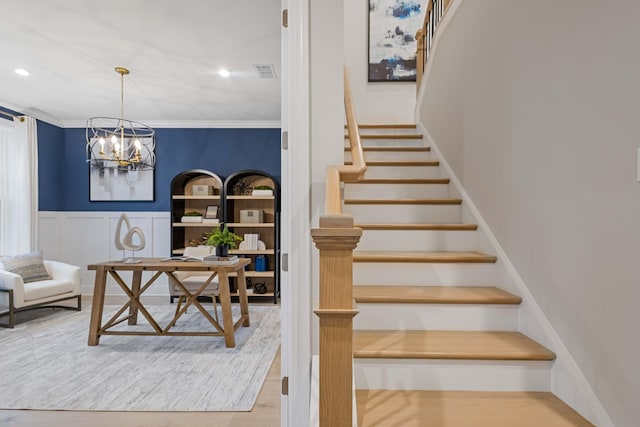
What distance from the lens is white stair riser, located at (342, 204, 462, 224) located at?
2.94m

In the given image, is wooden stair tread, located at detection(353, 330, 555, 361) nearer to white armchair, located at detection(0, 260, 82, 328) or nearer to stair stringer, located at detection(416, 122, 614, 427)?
stair stringer, located at detection(416, 122, 614, 427)

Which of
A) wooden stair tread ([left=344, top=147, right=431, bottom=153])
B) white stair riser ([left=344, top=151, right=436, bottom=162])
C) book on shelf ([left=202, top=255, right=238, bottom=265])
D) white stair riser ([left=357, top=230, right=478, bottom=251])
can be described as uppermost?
wooden stair tread ([left=344, top=147, right=431, bottom=153])

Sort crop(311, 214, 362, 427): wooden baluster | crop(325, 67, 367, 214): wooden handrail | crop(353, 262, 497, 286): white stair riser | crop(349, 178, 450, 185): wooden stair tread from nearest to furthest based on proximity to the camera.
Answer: crop(311, 214, 362, 427): wooden baluster, crop(325, 67, 367, 214): wooden handrail, crop(353, 262, 497, 286): white stair riser, crop(349, 178, 450, 185): wooden stair tread

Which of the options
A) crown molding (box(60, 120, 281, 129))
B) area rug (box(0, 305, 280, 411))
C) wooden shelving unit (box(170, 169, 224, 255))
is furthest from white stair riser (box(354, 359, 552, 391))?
crown molding (box(60, 120, 281, 129))

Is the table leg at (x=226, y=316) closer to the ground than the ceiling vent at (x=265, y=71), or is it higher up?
closer to the ground

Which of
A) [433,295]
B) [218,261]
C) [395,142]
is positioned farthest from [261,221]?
[433,295]

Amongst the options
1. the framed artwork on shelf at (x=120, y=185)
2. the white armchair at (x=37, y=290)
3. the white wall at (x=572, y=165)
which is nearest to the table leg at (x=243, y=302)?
the white armchair at (x=37, y=290)

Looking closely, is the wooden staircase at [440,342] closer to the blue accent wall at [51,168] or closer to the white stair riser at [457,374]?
the white stair riser at [457,374]

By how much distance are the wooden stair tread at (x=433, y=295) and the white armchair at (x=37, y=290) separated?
407 centimetres

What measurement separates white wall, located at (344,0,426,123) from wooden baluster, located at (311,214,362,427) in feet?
14.7

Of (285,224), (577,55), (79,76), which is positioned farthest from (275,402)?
(79,76)

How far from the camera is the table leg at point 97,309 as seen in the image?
369 cm

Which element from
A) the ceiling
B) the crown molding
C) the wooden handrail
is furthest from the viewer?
the crown molding

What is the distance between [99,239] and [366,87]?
4.65 m
